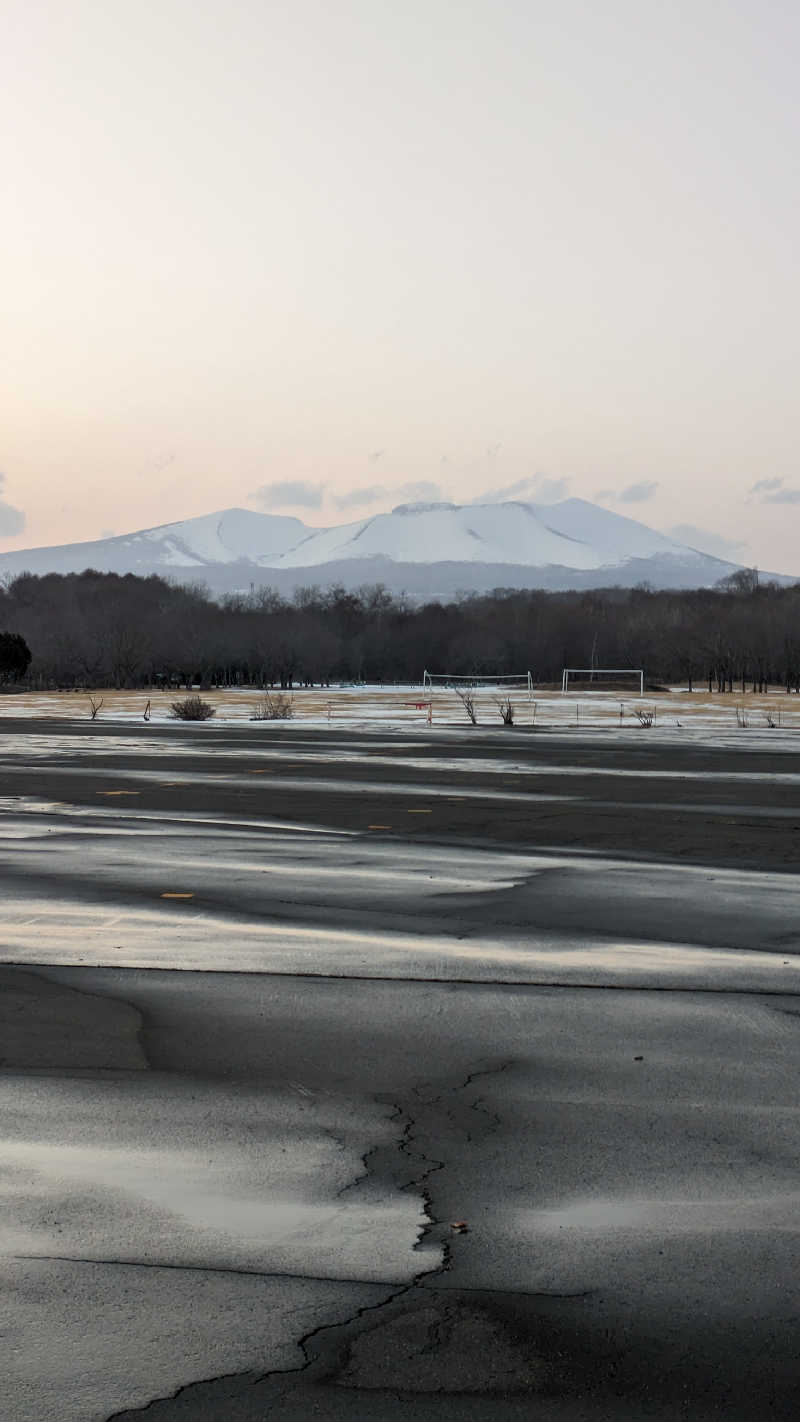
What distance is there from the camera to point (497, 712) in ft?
227

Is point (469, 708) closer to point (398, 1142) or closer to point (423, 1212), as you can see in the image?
point (398, 1142)

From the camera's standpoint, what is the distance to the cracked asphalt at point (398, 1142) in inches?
159

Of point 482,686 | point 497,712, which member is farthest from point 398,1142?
point 482,686

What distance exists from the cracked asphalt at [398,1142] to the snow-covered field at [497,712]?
34.3 m

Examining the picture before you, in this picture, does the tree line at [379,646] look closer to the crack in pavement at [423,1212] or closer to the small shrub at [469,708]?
the small shrub at [469,708]

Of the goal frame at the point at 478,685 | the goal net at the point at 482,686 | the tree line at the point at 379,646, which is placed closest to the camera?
the goal net at the point at 482,686

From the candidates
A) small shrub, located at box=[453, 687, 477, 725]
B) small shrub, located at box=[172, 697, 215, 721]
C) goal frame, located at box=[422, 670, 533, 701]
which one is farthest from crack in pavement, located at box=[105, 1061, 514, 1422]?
goal frame, located at box=[422, 670, 533, 701]

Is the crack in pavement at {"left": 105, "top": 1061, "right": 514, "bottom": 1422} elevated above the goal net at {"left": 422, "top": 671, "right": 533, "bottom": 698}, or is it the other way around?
the goal net at {"left": 422, "top": 671, "right": 533, "bottom": 698}

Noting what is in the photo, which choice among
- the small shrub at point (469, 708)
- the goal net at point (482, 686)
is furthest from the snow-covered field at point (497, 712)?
the goal net at point (482, 686)

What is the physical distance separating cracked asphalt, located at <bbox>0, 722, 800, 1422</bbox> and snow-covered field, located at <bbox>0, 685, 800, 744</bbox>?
3426cm

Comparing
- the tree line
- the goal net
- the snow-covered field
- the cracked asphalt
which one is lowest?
the cracked asphalt

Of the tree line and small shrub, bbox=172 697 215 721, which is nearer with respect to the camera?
small shrub, bbox=172 697 215 721

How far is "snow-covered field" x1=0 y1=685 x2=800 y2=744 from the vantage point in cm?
5297

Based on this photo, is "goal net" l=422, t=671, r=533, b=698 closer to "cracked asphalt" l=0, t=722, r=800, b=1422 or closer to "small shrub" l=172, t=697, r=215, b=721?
"small shrub" l=172, t=697, r=215, b=721
